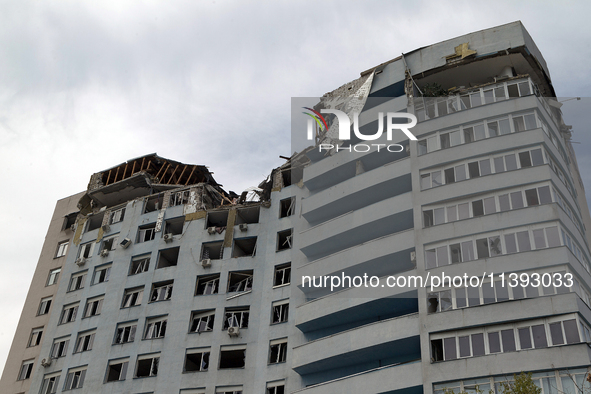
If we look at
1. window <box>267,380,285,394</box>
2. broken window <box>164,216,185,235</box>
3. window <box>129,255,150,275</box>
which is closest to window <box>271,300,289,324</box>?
window <box>267,380,285,394</box>

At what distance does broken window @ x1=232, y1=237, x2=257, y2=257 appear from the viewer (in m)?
42.0

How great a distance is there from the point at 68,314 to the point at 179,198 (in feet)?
37.8

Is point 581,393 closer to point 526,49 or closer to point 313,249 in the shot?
point 313,249

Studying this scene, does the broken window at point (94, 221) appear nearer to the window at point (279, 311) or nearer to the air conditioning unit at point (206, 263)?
the air conditioning unit at point (206, 263)

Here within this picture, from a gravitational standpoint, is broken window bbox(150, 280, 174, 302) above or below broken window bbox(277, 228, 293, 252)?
below

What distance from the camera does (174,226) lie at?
45531mm

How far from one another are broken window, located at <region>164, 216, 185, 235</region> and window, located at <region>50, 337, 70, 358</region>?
33.4 feet

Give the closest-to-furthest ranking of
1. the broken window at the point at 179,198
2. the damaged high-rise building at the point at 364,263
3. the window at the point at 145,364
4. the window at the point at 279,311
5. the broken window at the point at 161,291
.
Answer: the damaged high-rise building at the point at 364,263 < the window at the point at 279,311 < the window at the point at 145,364 < the broken window at the point at 161,291 < the broken window at the point at 179,198

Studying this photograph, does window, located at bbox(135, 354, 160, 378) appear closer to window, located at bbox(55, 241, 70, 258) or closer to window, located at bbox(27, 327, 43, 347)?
window, located at bbox(27, 327, 43, 347)

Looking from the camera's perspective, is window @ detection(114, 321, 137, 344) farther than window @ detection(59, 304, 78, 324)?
No

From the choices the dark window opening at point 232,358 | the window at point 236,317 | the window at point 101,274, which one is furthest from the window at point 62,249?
the dark window opening at point 232,358

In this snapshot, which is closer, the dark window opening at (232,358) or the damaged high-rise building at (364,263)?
the damaged high-rise building at (364,263)

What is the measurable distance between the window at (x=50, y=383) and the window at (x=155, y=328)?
281 inches

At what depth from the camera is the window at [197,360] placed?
37.0 m
